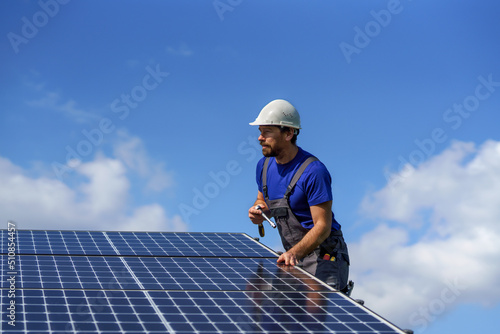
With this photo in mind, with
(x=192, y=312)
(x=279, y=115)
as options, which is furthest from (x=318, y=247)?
(x=192, y=312)

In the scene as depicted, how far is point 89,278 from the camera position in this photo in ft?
24.2

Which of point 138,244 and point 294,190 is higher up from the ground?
point 294,190

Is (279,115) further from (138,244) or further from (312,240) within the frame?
(138,244)

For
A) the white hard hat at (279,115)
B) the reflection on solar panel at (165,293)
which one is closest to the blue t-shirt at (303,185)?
the white hard hat at (279,115)

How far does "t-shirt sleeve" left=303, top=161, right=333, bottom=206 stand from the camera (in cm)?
830

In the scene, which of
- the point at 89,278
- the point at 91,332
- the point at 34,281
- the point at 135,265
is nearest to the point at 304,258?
the point at 135,265

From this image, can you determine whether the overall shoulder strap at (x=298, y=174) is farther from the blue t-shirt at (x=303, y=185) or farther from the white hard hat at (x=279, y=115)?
the white hard hat at (x=279, y=115)

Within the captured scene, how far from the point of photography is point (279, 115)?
346 inches

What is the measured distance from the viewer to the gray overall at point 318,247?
8703 millimetres

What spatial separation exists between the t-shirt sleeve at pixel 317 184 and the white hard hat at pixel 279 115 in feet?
2.09

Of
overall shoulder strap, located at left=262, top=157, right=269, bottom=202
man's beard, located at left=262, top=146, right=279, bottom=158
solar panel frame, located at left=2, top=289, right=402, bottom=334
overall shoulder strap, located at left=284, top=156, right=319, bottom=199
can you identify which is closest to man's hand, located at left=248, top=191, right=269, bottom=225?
overall shoulder strap, located at left=262, top=157, right=269, bottom=202

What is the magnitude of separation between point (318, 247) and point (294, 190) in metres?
0.76

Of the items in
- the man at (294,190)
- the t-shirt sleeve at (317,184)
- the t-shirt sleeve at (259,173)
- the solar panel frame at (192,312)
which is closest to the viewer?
the solar panel frame at (192,312)

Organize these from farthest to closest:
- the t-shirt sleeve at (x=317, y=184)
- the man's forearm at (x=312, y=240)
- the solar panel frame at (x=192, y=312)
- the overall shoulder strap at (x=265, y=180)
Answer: the overall shoulder strap at (x=265, y=180), the t-shirt sleeve at (x=317, y=184), the man's forearm at (x=312, y=240), the solar panel frame at (x=192, y=312)
